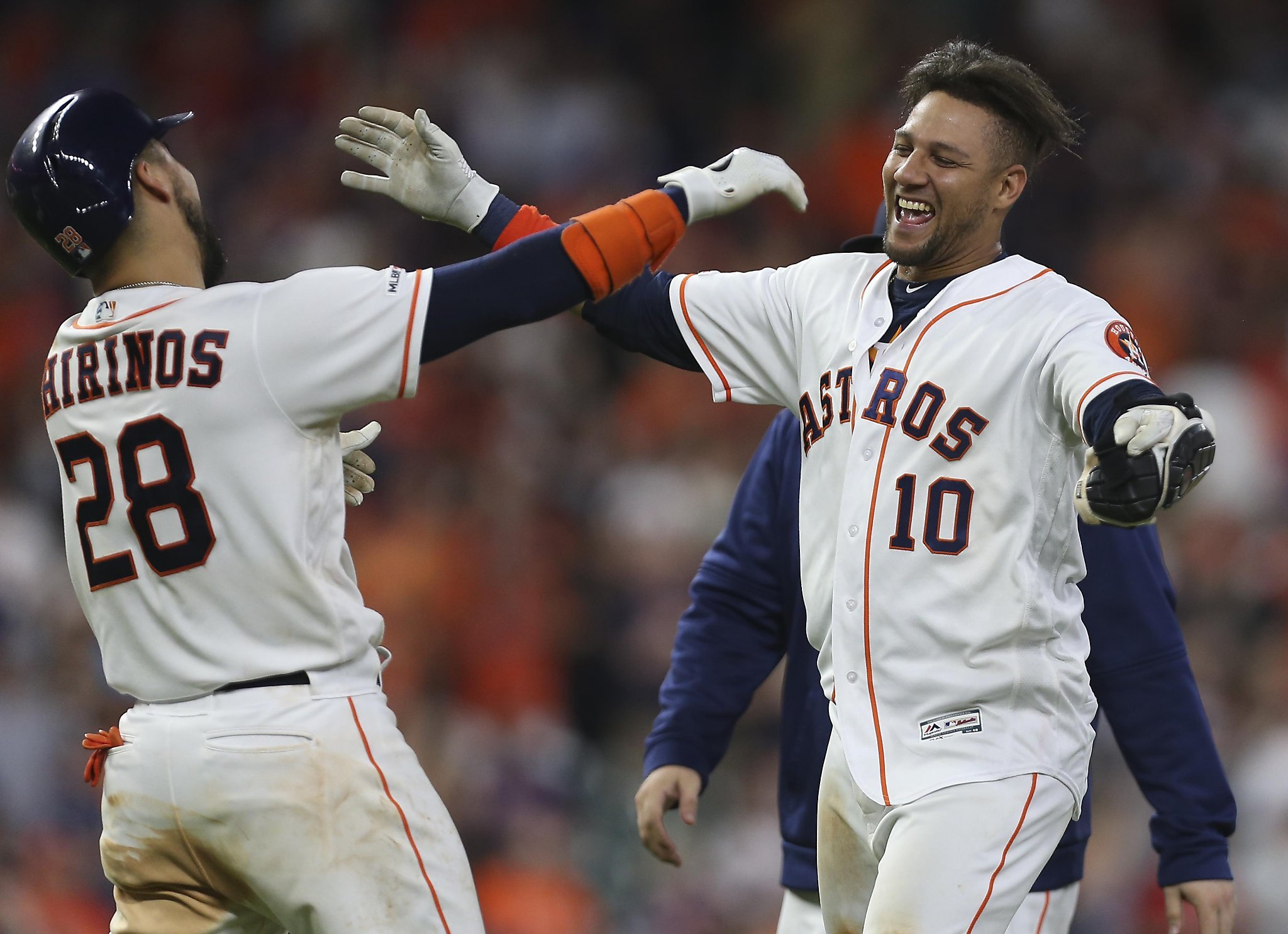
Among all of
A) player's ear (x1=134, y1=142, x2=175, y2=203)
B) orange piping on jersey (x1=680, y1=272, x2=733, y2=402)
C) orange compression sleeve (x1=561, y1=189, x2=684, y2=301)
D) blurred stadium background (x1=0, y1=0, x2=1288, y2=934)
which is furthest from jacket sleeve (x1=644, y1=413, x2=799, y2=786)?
blurred stadium background (x1=0, y1=0, x2=1288, y2=934)

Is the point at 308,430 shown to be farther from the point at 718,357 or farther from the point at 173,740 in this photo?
the point at 718,357

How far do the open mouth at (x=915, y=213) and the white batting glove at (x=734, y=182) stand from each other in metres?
0.30

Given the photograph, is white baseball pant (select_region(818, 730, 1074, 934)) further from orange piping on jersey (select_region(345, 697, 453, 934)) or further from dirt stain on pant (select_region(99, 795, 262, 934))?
dirt stain on pant (select_region(99, 795, 262, 934))

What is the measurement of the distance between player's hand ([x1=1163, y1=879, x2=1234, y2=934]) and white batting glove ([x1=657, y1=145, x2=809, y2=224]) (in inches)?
62.0

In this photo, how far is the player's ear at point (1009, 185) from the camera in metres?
2.99

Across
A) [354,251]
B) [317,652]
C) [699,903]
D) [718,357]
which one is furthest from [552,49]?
[317,652]

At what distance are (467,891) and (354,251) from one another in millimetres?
5798

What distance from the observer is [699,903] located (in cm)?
575

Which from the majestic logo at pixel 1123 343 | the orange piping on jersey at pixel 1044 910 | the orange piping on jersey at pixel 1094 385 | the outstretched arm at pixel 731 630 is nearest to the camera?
the orange piping on jersey at pixel 1094 385

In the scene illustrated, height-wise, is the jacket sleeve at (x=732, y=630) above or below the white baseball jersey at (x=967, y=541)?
below

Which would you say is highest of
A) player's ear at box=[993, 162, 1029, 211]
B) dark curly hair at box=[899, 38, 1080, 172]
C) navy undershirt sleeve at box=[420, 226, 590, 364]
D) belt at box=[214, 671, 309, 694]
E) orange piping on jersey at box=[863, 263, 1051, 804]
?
dark curly hair at box=[899, 38, 1080, 172]

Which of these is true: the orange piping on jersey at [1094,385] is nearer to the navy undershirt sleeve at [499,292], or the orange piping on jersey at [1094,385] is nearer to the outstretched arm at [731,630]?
the navy undershirt sleeve at [499,292]

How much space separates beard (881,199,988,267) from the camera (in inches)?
116

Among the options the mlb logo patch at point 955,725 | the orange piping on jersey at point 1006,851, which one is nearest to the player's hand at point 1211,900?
the orange piping on jersey at point 1006,851
